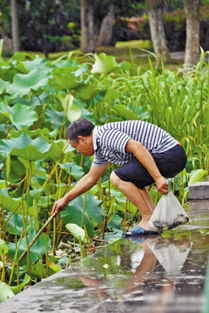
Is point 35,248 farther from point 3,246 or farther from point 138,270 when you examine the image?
point 138,270

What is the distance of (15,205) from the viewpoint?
3.85 meters

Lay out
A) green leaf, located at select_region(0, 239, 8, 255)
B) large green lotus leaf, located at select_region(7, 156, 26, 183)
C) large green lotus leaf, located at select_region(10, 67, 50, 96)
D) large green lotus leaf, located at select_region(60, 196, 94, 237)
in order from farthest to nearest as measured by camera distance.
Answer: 1. large green lotus leaf, located at select_region(10, 67, 50, 96)
2. large green lotus leaf, located at select_region(7, 156, 26, 183)
3. large green lotus leaf, located at select_region(60, 196, 94, 237)
4. green leaf, located at select_region(0, 239, 8, 255)

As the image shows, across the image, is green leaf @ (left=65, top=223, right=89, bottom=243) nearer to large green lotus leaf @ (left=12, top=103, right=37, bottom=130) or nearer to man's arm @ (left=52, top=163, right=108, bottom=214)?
man's arm @ (left=52, top=163, right=108, bottom=214)

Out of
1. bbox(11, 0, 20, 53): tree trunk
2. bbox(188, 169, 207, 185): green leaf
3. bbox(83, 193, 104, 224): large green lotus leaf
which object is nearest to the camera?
bbox(83, 193, 104, 224): large green lotus leaf

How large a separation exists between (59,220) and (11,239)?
410mm

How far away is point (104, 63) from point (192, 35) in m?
9.86

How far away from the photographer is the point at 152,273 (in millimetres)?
2604

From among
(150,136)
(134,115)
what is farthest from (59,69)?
(150,136)

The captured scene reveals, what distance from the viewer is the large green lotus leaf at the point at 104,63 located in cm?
718

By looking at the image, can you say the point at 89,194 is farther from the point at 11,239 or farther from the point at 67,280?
the point at 67,280

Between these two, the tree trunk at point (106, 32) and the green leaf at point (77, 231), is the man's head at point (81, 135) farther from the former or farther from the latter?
the tree trunk at point (106, 32)

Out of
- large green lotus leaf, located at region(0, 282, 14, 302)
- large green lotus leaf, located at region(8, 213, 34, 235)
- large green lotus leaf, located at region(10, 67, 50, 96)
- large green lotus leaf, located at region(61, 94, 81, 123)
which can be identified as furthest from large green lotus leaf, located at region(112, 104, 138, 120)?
large green lotus leaf, located at region(0, 282, 14, 302)

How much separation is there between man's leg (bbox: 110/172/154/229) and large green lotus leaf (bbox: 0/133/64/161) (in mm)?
403

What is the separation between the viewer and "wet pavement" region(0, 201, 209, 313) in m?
2.11
